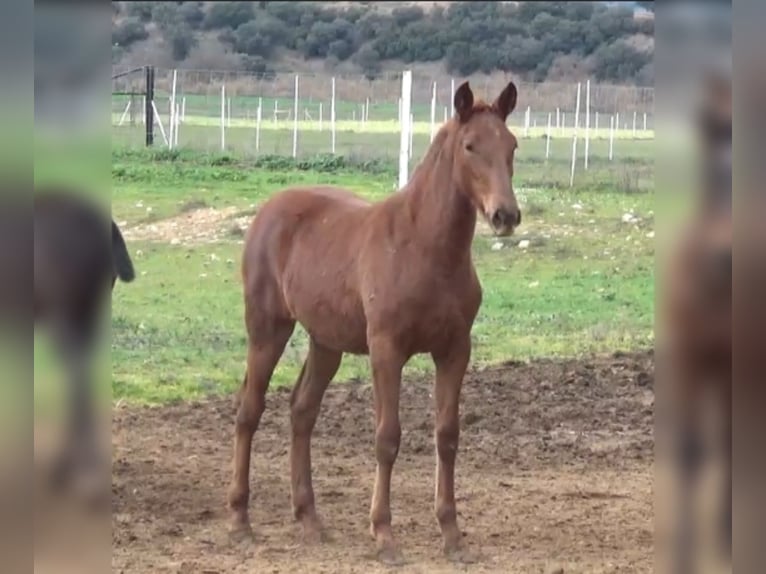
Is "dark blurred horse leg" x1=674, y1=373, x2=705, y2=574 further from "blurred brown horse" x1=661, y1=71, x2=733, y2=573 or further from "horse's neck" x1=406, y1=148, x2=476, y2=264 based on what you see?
"horse's neck" x1=406, y1=148, x2=476, y2=264

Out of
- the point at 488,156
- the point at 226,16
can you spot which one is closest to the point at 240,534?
the point at 488,156

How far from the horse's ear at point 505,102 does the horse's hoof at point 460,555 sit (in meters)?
2.06

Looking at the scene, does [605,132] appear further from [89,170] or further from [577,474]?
[89,170]

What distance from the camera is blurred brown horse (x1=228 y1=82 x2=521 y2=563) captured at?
17.4ft

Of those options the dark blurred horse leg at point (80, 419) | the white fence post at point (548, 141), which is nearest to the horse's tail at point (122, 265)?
the dark blurred horse leg at point (80, 419)

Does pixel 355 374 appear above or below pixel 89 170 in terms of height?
below

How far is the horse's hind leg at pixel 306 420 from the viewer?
19.8ft

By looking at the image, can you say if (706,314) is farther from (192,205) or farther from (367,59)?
(367,59)

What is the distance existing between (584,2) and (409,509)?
41.4 meters

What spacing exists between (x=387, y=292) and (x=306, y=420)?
1.12 meters

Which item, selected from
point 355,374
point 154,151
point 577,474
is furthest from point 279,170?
point 577,474

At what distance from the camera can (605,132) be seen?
76.9ft

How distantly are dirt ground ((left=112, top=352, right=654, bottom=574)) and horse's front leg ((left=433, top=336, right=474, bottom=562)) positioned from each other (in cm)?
14

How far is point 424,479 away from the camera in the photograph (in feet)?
23.1
